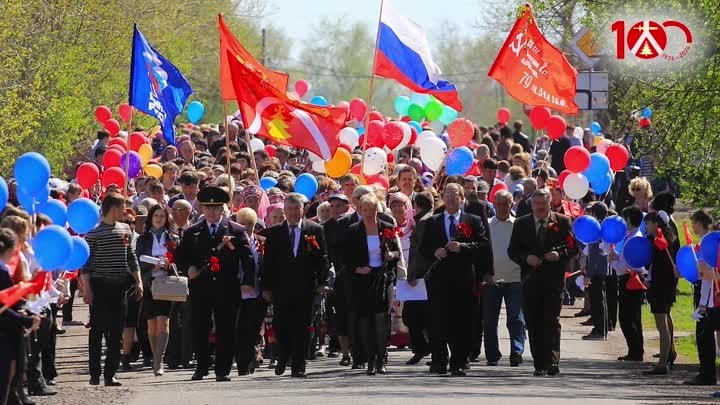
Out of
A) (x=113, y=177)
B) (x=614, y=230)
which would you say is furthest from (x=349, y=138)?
(x=614, y=230)

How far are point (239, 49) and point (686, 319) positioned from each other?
7.45m

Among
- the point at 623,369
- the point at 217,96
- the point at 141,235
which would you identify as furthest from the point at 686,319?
the point at 217,96

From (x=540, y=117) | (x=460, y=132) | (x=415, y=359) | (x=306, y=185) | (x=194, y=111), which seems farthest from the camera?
(x=194, y=111)

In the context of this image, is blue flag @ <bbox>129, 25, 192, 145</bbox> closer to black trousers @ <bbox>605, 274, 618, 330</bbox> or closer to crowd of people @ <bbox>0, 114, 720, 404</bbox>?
crowd of people @ <bbox>0, 114, 720, 404</bbox>

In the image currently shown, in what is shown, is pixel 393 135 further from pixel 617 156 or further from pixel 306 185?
pixel 306 185

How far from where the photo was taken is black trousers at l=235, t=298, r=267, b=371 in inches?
731

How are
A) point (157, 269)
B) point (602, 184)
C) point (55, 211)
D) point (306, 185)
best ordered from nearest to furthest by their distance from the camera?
point (55, 211)
point (157, 269)
point (306, 185)
point (602, 184)

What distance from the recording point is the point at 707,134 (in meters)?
20.4

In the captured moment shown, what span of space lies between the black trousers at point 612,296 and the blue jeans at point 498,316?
3.22m

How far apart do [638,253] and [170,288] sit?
4.55 meters

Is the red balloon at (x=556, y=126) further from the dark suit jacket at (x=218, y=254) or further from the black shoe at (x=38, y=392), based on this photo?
the black shoe at (x=38, y=392)

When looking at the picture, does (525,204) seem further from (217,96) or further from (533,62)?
(217,96)

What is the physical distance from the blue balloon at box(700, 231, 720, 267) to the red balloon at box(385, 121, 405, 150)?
14631 mm

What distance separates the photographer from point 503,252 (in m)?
19.8
